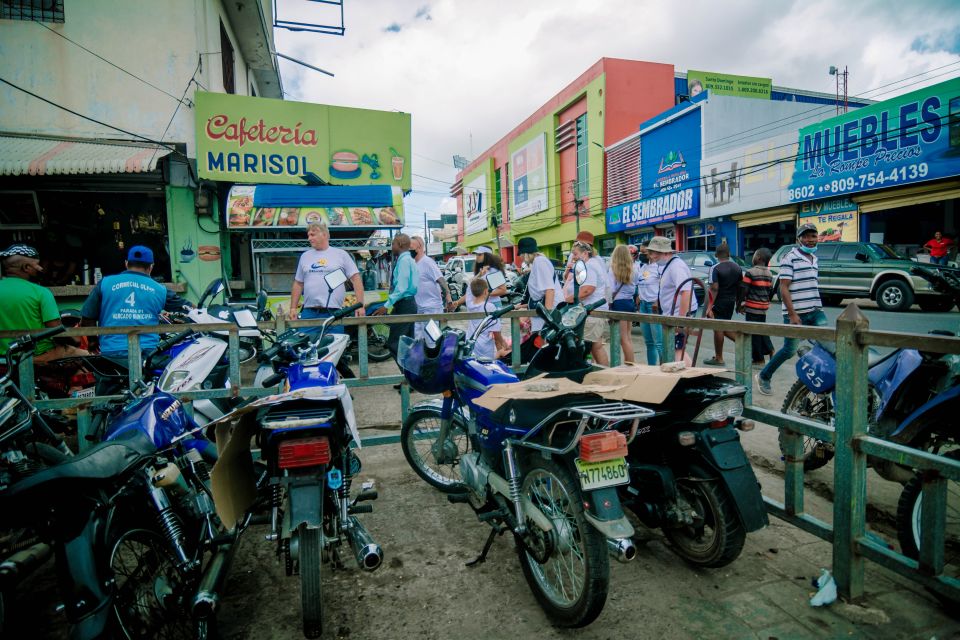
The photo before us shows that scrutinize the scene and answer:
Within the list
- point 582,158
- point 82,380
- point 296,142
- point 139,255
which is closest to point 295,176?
point 296,142

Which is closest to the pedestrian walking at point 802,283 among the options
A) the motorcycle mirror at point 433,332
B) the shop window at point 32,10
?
the motorcycle mirror at point 433,332

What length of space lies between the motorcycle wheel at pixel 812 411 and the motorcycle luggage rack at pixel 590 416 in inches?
77.6

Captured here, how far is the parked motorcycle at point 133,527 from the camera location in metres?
1.69

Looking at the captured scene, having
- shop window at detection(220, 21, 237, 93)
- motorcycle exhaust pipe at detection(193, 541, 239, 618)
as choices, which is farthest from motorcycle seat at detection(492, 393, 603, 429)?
shop window at detection(220, 21, 237, 93)

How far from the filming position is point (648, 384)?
235cm

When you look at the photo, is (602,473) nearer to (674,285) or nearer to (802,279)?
(674,285)

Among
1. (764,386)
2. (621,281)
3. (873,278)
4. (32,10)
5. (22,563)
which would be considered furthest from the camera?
(873,278)

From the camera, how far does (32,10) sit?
843 cm

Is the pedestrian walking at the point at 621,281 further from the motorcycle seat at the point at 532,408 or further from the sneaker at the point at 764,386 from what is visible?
the motorcycle seat at the point at 532,408

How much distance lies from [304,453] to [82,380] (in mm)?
3632

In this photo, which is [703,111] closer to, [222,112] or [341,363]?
[222,112]

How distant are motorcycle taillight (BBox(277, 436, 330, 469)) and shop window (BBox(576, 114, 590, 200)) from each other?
28671mm

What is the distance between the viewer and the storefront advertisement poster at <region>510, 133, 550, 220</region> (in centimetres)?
3322

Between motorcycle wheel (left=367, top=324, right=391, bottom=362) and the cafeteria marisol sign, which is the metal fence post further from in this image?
the cafeteria marisol sign
